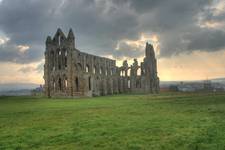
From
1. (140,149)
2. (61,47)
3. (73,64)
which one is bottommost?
(140,149)

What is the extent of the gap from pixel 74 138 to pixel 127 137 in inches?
72.1

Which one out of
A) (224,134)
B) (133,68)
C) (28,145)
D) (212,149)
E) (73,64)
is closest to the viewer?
(212,149)

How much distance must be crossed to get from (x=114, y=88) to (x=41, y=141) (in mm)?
62993

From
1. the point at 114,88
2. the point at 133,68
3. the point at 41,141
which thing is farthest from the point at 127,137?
the point at 133,68

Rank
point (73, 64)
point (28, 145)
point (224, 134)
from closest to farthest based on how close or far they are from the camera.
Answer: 1. point (28, 145)
2. point (224, 134)
3. point (73, 64)

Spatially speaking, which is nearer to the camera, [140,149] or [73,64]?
[140,149]

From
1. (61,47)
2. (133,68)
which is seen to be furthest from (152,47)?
(61,47)

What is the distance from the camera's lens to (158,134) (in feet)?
32.7

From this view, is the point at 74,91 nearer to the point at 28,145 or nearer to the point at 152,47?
the point at 152,47

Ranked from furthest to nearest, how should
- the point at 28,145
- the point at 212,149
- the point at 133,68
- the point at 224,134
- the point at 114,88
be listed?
the point at 133,68, the point at 114,88, the point at 224,134, the point at 28,145, the point at 212,149

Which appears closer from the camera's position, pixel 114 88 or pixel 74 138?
pixel 74 138

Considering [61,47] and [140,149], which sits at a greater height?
[61,47]

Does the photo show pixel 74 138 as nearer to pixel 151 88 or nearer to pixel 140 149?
pixel 140 149

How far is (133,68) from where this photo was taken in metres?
77.2
